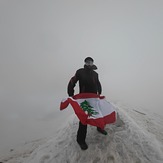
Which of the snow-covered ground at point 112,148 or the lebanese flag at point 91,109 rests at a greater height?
the lebanese flag at point 91,109

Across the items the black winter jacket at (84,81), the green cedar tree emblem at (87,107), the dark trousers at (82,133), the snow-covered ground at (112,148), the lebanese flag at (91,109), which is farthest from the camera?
the black winter jacket at (84,81)

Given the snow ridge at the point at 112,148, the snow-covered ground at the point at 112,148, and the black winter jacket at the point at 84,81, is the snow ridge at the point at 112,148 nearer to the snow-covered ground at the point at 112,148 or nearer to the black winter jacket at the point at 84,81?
the snow-covered ground at the point at 112,148

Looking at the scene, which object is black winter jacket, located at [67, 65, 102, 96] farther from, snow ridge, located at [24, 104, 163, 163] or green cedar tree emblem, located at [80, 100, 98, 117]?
snow ridge, located at [24, 104, 163, 163]

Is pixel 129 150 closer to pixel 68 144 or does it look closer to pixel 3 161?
pixel 68 144

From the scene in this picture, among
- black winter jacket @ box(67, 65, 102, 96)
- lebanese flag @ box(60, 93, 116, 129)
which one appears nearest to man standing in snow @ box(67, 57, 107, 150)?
black winter jacket @ box(67, 65, 102, 96)

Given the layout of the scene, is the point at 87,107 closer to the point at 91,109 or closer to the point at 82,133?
the point at 91,109

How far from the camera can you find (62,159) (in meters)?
5.91

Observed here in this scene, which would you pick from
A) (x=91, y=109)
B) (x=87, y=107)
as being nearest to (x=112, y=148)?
(x=91, y=109)

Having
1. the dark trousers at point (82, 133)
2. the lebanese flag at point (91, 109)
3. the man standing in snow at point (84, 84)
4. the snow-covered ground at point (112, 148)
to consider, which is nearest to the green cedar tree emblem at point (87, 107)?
the lebanese flag at point (91, 109)

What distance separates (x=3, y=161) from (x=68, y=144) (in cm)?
456

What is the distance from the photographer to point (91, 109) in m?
5.77

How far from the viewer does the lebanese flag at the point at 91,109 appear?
521 cm

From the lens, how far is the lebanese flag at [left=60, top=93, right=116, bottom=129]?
17.1 ft

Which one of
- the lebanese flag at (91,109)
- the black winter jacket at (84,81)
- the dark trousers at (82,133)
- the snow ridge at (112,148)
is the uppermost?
the black winter jacket at (84,81)
